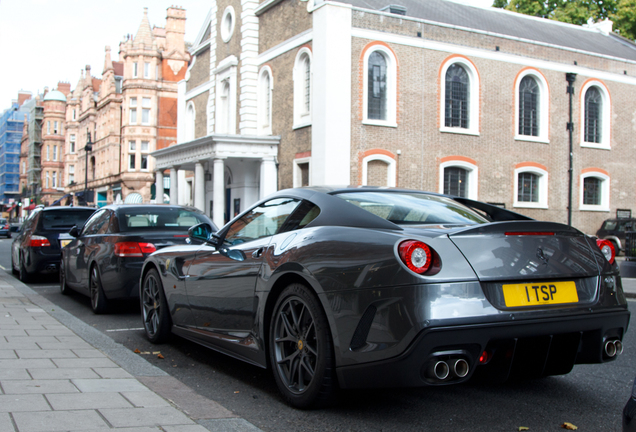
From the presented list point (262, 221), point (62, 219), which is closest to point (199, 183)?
point (62, 219)

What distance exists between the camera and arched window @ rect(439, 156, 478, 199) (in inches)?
1037

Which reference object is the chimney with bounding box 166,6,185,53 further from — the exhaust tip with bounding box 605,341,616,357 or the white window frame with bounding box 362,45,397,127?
the exhaust tip with bounding box 605,341,616,357

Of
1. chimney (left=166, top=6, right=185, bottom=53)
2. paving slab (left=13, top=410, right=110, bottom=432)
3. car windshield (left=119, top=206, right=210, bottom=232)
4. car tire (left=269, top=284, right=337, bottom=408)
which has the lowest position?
paving slab (left=13, top=410, right=110, bottom=432)

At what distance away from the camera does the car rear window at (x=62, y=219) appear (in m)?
12.6

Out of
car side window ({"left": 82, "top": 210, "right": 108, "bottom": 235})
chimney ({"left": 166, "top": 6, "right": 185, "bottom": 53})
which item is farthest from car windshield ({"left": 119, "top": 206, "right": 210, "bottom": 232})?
chimney ({"left": 166, "top": 6, "right": 185, "bottom": 53})

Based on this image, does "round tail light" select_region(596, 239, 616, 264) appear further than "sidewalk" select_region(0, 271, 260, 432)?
Yes

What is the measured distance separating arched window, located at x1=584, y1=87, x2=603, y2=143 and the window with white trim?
1364cm

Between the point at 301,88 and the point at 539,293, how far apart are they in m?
23.5

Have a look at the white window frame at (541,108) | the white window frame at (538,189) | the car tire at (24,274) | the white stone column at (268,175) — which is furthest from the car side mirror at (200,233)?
the white window frame at (541,108)

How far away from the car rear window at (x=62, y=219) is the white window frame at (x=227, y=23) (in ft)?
68.3

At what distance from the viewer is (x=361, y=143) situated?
957 inches

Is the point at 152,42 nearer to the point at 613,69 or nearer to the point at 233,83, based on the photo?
the point at 233,83

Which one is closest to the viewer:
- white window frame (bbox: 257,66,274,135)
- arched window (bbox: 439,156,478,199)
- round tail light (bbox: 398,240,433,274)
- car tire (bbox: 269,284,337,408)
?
round tail light (bbox: 398,240,433,274)

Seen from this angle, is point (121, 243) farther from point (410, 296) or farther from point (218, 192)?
point (218, 192)
